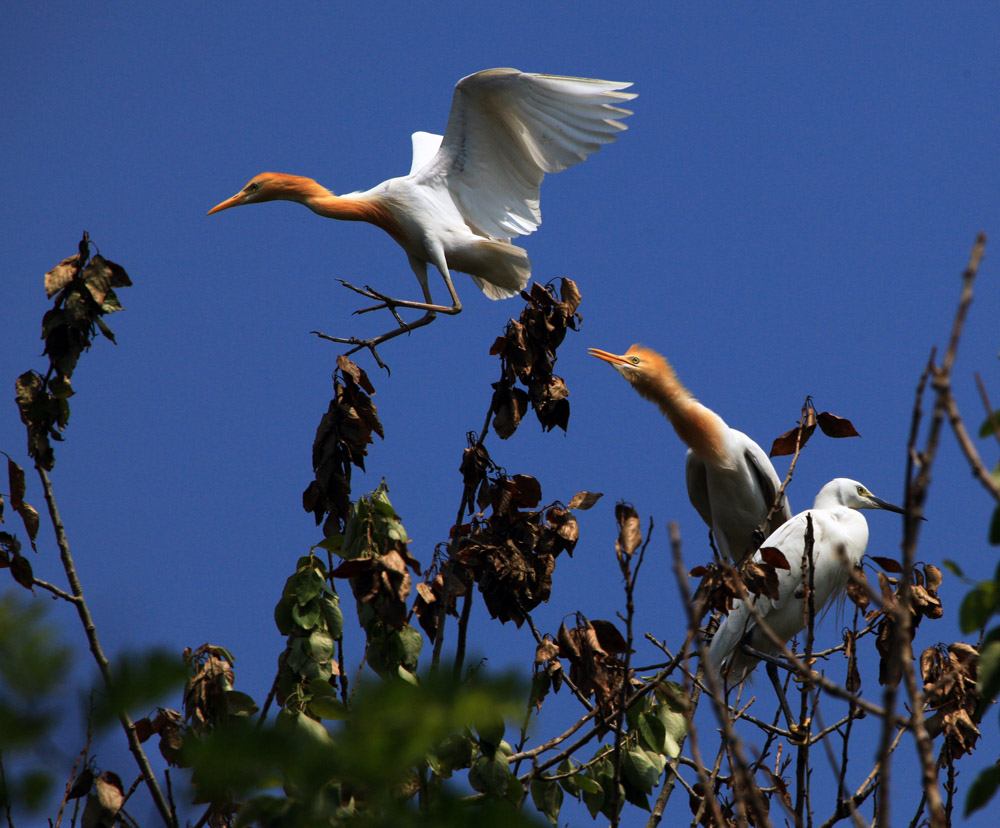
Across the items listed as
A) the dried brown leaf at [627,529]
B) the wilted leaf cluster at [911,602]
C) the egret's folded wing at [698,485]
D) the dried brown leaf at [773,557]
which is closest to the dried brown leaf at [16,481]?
the dried brown leaf at [627,529]

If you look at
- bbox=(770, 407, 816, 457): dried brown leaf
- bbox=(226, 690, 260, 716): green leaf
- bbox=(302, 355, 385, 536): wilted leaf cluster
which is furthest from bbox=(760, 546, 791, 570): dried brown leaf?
bbox=(226, 690, 260, 716): green leaf

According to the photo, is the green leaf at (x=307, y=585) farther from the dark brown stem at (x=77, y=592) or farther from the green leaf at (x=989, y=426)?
the green leaf at (x=989, y=426)

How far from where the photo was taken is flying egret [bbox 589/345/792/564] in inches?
239

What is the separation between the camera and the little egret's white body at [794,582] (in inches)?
209

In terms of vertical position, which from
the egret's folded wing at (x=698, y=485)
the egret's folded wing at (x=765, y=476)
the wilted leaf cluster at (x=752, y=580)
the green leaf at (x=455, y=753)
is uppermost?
the egret's folded wing at (x=698, y=485)

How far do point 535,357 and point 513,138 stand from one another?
2.50 meters

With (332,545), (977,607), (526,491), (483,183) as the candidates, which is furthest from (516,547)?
(483,183)

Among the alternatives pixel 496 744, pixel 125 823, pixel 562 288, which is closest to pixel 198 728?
pixel 125 823

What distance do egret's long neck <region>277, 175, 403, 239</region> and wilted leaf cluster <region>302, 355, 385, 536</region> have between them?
259 cm

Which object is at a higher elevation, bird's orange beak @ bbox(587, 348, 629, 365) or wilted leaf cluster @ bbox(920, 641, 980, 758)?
bird's orange beak @ bbox(587, 348, 629, 365)

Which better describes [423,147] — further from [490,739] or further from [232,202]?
[490,739]

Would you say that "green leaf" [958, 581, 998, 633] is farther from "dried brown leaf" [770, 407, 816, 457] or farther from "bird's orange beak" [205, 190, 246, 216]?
"bird's orange beak" [205, 190, 246, 216]

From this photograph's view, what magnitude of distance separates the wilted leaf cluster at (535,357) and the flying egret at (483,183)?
1.63 meters

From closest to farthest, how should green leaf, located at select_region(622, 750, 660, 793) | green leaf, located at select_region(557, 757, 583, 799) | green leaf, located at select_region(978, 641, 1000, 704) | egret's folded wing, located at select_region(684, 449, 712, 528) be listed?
Result: green leaf, located at select_region(978, 641, 1000, 704), green leaf, located at select_region(622, 750, 660, 793), green leaf, located at select_region(557, 757, 583, 799), egret's folded wing, located at select_region(684, 449, 712, 528)
